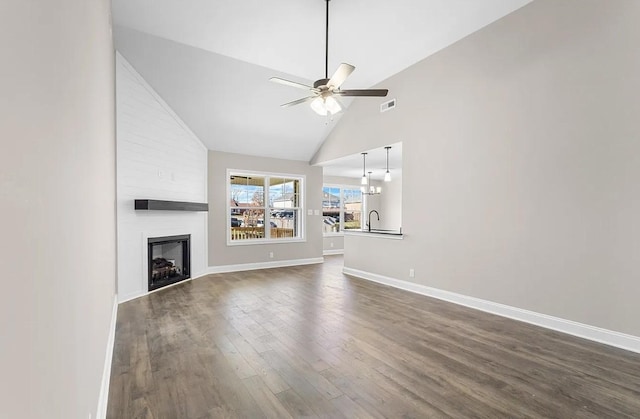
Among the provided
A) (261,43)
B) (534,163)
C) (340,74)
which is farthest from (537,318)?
(261,43)

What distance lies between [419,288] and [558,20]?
12.7 feet

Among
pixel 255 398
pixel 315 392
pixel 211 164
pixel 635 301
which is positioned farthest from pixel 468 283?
pixel 211 164

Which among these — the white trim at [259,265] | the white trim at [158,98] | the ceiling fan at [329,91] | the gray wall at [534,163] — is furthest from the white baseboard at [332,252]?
the ceiling fan at [329,91]

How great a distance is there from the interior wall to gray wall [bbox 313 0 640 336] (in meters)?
4.26

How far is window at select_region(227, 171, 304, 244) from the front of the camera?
7176 millimetres

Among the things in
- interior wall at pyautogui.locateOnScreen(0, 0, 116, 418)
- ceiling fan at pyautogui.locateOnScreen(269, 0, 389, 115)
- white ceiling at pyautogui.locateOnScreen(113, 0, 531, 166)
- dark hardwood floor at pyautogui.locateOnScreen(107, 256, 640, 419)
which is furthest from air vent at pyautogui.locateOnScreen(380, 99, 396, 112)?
interior wall at pyautogui.locateOnScreen(0, 0, 116, 418)

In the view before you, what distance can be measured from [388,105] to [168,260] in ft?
16.7

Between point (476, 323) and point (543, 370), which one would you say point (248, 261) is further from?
point (543, 370)

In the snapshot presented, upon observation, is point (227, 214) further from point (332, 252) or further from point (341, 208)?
point (341, 208)

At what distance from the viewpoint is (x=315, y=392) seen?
2.24 m

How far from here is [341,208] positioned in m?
10.5

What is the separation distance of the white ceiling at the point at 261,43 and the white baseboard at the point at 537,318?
3401 millimetres

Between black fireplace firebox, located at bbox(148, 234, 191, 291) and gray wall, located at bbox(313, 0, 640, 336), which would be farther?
black fireplace firebox, located at bbox(148, 234, 191, 291)

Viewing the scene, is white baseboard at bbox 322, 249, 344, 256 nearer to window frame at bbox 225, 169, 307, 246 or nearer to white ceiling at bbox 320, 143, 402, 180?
window frame at bbox 225, 169, 307, 246
